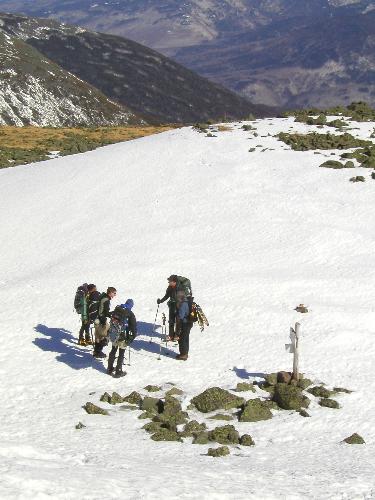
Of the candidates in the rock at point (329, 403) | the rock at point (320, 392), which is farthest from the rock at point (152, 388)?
the rock at point (329, 403)

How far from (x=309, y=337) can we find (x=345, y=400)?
12.7 feet

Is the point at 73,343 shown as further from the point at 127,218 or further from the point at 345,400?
the point at 127,218

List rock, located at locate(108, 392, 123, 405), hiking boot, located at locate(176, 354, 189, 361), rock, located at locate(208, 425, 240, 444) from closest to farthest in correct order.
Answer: rock, located at locate(208, 425, 240, 444) → rock, located at locate(108, 392, 123, 405) → hiking boot, located at locate(176, 354, 189, 361)

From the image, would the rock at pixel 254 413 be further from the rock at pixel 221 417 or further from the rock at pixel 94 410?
the rock at pixel 94 410

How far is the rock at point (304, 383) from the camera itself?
14.6 meters

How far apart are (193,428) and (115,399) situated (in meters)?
2.18

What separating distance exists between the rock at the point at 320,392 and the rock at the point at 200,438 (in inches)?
123

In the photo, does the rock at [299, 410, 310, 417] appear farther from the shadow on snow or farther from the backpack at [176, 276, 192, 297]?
the backpack at [176, 276, 192, 297]

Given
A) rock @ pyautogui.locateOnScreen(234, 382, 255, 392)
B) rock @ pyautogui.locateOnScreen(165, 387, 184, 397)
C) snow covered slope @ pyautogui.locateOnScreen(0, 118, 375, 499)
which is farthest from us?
rock @ pyautogui.locateOnScreen(234, 382, 255, 392)

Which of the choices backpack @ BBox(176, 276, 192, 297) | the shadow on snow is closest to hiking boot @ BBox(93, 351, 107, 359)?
the shadow on snow

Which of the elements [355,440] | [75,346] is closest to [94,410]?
[75,346]

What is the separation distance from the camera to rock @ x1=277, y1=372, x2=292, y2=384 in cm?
1476

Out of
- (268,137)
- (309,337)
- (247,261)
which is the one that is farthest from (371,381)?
(268,137)

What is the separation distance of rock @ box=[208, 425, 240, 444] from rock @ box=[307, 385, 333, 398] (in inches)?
103
